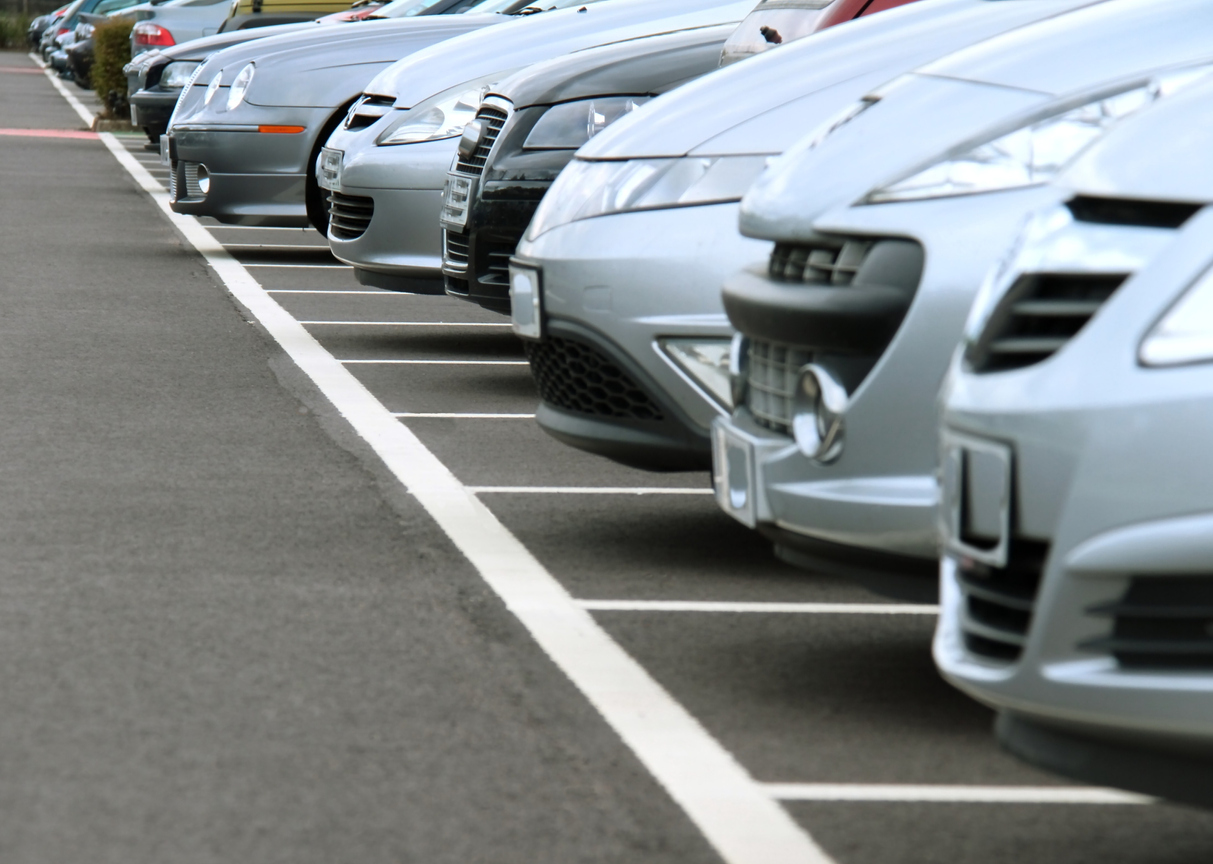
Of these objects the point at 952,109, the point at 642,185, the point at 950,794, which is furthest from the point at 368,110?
the point at 950,794

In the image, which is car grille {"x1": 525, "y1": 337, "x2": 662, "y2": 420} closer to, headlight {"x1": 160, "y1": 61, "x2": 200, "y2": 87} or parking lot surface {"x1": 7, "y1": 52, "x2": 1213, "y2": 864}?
parking lot surface {"x1": 7, "y1": 52, "x2": 1213, "y2": 864}

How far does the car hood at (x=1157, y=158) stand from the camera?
2715 mm

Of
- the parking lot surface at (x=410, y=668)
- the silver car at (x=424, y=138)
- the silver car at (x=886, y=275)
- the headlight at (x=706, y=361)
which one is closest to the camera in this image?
the parking lot surface at (x=410, y=668)

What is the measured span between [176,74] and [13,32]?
185 feet

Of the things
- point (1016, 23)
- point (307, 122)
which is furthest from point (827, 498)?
point (307, 122)

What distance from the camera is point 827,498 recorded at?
3.67 metres

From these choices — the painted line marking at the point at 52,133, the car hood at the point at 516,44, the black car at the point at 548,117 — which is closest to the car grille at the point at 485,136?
the black car at the point at 548,117

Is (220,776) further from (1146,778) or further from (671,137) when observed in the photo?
(671,137)

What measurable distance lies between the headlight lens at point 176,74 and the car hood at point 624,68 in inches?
407

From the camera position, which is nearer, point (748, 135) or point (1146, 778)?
point (1146, 778)

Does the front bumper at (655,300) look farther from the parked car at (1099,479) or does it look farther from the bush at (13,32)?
the bush at (13,32)

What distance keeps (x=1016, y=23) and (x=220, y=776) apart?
263cm

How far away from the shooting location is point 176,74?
17047 mm

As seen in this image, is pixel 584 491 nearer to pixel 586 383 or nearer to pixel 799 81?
pixel 586 383
